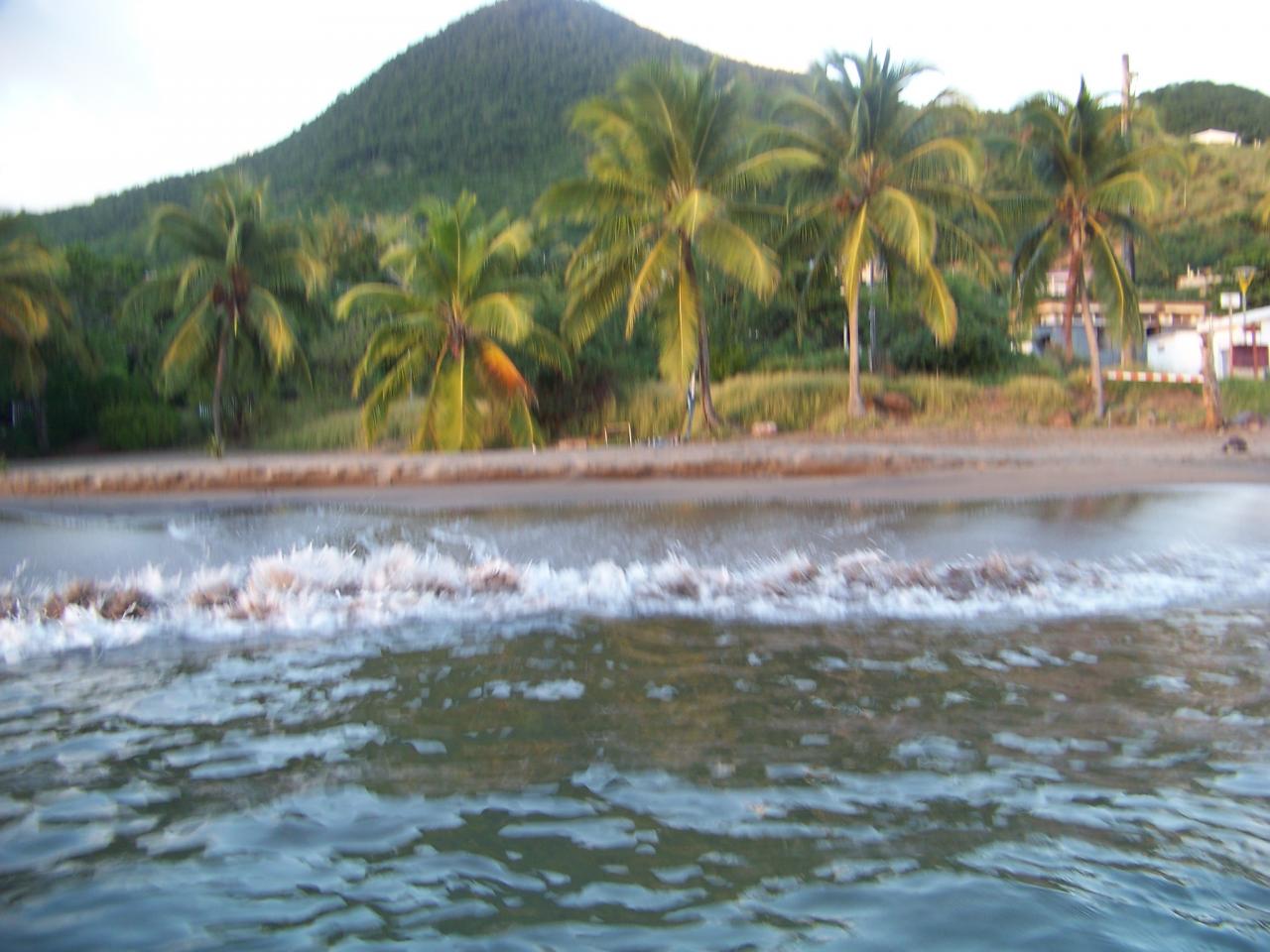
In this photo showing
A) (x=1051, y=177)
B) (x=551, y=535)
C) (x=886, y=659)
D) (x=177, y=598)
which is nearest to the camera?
(x=886, y=659)

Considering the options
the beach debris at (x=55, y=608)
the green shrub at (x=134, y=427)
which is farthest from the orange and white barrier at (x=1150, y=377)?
the green shrub at (x=134, y=427)

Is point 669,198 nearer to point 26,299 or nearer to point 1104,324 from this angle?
point 26,299

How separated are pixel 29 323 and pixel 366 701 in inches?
896

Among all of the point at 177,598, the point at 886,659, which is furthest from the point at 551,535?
the point at 886,659

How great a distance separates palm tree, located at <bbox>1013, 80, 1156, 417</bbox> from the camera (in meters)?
21.5

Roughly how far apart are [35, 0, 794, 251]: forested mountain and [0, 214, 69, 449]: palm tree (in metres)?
27.9

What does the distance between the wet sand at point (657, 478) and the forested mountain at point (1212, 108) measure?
226ft

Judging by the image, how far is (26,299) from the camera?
23984mm

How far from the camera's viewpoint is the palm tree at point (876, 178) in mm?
20219

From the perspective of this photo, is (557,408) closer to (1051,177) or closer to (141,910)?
(1051,177)

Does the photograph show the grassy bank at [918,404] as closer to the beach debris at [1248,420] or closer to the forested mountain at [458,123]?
the beach debris at [1248,420]

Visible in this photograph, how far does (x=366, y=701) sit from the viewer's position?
15.8ft

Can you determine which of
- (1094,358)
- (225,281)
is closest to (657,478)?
(1094,358)

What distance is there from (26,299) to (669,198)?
45.5 ft
